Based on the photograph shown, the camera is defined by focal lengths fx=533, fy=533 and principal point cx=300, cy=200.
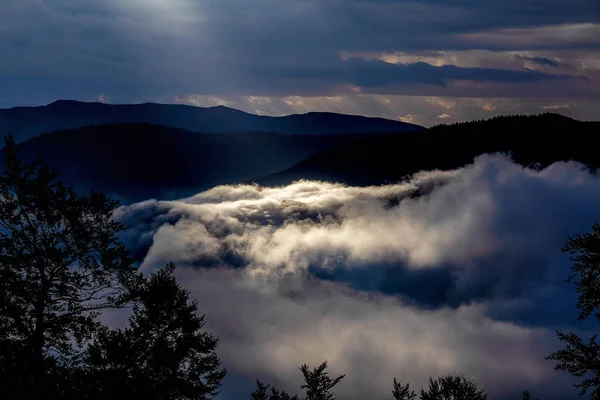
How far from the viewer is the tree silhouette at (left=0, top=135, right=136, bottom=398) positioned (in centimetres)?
2396

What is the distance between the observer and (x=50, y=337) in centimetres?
2503

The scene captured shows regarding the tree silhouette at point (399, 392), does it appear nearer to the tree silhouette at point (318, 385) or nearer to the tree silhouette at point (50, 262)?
the tree silhouette at point (318, 385)

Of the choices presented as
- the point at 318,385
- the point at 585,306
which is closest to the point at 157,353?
the point at 318,385

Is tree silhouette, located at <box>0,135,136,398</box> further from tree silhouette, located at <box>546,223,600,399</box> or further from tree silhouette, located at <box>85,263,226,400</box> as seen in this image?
tree silhouette, located at <box>546,223,600,399</box>

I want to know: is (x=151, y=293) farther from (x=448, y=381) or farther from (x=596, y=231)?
(x=596, y=231)

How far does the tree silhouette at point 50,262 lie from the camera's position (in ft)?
78.6

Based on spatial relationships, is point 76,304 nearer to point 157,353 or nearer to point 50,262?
point 50,262

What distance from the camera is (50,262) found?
81.6ft

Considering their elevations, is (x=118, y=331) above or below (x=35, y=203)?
below

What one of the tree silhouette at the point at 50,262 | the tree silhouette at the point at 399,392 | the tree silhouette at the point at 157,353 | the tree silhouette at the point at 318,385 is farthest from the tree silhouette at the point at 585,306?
the tree silhouette at the point at 50,262

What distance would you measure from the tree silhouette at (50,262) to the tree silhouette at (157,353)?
1.28 m

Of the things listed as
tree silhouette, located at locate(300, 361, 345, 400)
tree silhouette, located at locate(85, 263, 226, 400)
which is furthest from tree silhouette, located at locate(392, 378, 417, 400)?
tree silhouette, located at locate(85, 263, 226, 400)

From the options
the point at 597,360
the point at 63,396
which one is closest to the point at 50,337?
the point at 63,396

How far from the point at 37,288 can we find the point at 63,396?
545 cm
